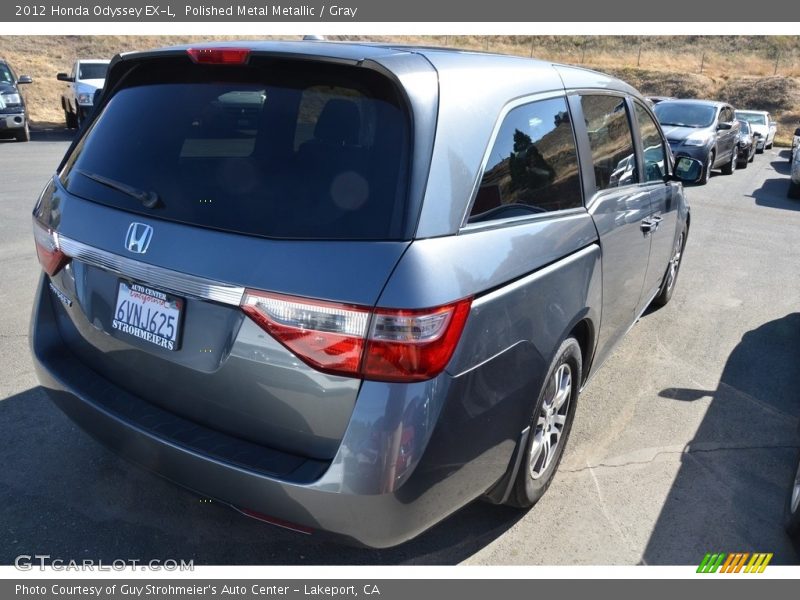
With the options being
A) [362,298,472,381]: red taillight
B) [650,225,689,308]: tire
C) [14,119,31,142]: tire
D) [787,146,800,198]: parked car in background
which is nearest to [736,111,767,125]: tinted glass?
[787,146,800,198]: parked car in background

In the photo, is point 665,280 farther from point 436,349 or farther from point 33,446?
point 33,446

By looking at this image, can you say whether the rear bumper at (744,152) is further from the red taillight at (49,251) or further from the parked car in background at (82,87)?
the red taillight at (49,251)

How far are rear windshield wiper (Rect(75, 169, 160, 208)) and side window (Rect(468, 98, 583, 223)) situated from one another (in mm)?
1094

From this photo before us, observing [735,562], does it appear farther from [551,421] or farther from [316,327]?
[316,327]

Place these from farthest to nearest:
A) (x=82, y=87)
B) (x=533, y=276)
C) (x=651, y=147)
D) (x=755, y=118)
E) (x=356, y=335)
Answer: (x=755, y=118) < (x=82, y=87) < (x=651, y=147) < (x=533, y=276) < (x=356, y=335)

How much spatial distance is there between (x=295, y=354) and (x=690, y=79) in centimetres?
5023

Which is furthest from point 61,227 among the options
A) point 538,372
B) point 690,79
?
point 690,79

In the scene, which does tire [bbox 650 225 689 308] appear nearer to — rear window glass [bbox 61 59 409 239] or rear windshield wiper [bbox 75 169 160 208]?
rear window glass [bbox 61 59 409 239]

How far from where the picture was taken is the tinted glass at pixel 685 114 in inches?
584

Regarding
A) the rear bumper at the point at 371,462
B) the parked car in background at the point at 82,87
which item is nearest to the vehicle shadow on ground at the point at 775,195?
the rear bumper at the point at 371,462

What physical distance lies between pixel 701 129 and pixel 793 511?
43.3ft

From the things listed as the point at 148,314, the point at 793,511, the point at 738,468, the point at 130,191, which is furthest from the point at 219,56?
the point at 738,468

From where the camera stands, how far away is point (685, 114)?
15180 mm

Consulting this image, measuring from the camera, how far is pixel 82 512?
2912mm
